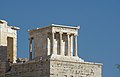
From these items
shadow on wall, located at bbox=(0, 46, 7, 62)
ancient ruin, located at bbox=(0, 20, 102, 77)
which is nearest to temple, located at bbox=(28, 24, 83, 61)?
ancient ruin, located at bbox=(0, 20, 102, 77)

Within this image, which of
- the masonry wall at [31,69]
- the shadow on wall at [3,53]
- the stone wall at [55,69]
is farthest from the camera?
the shadow on wall at [3,53]

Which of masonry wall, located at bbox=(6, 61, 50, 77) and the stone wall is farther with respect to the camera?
masonry wall, located at bbox=(6, 61, 50, 77)

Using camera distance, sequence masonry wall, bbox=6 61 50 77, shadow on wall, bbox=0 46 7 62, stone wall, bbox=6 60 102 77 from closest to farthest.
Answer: stone wall, bbox=6 60 102 77 → masonry wall, bbox=6 61 50 77 → shadow on wall, bbox=0 46 7 62

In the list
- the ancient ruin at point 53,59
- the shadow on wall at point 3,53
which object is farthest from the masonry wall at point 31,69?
the shadow on wall at point 3,53

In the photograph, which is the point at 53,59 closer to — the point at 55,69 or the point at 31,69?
the point at 55,69

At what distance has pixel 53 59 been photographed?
47.8 meters

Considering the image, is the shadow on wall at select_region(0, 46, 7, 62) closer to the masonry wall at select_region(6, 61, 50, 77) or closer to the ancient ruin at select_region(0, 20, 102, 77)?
the ancient ruin at select_region(0, 20, 102, 77)

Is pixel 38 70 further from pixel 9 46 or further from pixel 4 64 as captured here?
pixel 9 46

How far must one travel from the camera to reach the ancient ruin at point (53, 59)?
158ft

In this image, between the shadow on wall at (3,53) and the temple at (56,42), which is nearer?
the temple at (56,42)

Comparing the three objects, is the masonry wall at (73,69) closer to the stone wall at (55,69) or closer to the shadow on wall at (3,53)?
the stone wall at (55,69)

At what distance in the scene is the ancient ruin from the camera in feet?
158

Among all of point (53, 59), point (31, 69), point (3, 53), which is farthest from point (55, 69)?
point (3, 53)

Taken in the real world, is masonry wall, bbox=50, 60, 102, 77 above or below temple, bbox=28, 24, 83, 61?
below
